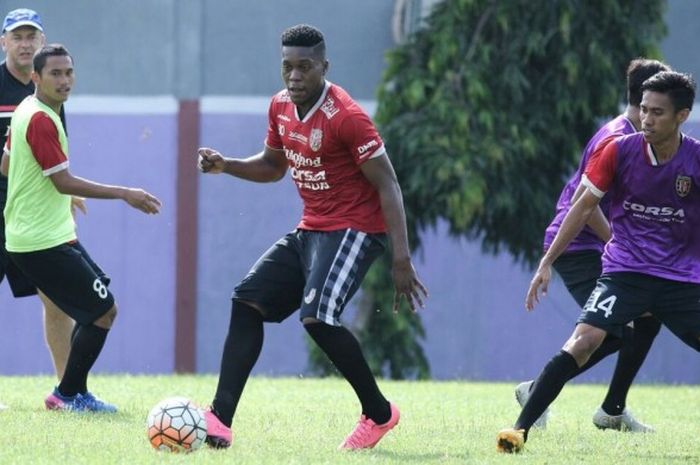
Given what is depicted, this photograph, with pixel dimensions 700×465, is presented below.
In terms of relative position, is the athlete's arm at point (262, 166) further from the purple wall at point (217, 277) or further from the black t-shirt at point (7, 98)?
the purple wall at point (217, 277)

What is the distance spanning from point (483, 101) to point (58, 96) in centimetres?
747

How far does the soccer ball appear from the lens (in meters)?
7.05

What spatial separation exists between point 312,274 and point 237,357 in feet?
1.84

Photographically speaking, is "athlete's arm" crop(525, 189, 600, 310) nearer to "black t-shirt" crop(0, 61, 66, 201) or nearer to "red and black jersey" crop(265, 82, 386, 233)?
"red and black jersey" crop(265, 82, 386, 233)

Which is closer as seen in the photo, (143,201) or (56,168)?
(143,201)

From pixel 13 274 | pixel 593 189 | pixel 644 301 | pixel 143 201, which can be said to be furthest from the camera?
pixel 13 274

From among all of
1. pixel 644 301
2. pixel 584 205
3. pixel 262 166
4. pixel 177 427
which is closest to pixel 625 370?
pixel 644 301

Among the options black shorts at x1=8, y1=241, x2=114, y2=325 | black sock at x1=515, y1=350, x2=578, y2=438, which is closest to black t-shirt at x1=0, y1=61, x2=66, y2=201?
black shorts at x1=8, y1=241, x2=114, y2=325

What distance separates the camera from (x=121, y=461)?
6.73m

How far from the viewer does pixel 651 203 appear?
298 inches

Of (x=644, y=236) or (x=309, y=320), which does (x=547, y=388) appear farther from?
(x=309, y=320)

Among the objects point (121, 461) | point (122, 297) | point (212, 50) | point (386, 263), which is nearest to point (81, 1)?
point (212, 50)

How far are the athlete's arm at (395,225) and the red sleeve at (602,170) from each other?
0.99m

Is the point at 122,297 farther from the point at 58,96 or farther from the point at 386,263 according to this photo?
the point at 58,96
